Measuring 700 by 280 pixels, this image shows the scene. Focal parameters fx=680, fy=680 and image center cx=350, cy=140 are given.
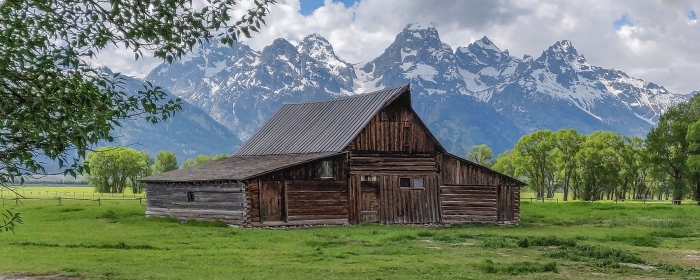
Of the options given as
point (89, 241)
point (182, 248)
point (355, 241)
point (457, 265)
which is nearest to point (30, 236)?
point (89, 241)

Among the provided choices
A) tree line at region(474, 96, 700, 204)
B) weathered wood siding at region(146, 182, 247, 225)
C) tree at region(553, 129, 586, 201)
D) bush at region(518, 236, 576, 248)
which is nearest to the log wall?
weathered wood siding at region(146, 182, 247, 225)

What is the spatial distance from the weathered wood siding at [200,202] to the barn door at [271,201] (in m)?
1.07

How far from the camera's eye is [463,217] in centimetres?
4366

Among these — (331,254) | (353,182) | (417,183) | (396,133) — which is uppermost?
(396,133)

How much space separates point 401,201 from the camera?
42.0 metres

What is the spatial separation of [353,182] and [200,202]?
9.42 m

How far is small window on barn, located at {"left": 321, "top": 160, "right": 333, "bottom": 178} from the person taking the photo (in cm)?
4006

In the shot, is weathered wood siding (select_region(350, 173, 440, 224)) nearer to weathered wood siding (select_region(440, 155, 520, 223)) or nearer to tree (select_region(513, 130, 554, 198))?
weathered wood siding (select_region(440, 155, 520, 223))

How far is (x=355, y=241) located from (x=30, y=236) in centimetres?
1390

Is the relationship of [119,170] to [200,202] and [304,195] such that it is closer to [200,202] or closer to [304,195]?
[200,202]

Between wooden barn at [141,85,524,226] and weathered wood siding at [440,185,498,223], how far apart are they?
2.5 inches

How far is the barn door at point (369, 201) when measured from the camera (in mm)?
40866

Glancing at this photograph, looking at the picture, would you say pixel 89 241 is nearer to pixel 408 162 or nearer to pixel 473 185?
pixel 408 162

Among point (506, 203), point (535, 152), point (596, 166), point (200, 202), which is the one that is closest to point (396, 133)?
point (506, 203)
